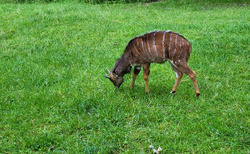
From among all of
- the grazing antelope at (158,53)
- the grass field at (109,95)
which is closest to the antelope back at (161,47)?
the grazing antelope at (158,53)

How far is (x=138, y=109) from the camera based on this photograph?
4.94 meters

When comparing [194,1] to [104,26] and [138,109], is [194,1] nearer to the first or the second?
[104,26]

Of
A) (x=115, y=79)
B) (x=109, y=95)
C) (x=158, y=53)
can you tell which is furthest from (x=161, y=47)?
(x=109, y=95)

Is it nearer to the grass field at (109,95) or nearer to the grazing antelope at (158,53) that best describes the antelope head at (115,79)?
the grazing antelope at (158,53)

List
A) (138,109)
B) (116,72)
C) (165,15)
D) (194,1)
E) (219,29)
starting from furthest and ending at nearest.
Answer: (194,1), (165,15), (219,29), (116,72), (138,109)

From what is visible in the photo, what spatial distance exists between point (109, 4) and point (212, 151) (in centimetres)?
1202

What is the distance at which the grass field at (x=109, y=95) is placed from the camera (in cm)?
418

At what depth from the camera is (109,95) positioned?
5.41m

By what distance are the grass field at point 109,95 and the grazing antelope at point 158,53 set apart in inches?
17.0

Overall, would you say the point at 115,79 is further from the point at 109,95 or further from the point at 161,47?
the point at 161,47

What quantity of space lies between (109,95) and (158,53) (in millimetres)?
1214

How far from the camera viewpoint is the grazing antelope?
505 centimetres

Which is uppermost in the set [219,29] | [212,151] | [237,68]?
[219,29]

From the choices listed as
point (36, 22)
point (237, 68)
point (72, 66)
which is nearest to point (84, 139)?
point (72, 66)
